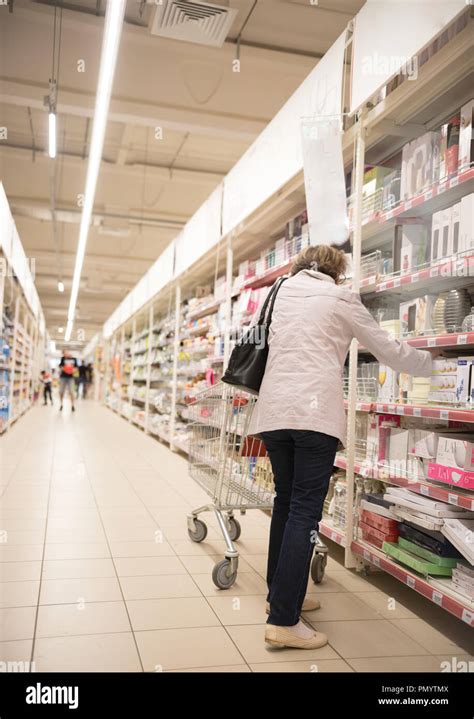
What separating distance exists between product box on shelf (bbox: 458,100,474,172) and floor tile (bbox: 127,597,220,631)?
7.66 ft

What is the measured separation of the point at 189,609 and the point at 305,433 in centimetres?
103

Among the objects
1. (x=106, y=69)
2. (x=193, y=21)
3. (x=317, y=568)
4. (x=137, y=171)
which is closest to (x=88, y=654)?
(x=317, y=568)

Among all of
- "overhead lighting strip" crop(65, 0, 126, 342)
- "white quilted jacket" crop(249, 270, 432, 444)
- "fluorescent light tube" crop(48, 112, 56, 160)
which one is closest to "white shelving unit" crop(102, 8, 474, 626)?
"white quilted jacket" crop(249, 270, 432, 444)

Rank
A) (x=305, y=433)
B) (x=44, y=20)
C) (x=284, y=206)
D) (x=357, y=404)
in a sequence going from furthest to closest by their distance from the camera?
(x=44, y=20), (x=284, y=206), (x=357, y=404), (x=305, y=433)

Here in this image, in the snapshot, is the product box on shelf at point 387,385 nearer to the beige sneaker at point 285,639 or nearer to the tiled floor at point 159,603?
the tiled floor at point 159,603

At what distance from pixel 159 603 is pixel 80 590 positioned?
1.39 ft

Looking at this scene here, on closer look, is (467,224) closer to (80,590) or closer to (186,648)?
(186,648)

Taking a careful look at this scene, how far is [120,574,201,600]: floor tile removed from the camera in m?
2.86

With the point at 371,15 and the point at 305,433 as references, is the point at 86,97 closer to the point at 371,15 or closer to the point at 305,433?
the point at 371,15

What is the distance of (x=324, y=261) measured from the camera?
2635mm

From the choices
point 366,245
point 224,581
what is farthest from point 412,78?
point 224,581

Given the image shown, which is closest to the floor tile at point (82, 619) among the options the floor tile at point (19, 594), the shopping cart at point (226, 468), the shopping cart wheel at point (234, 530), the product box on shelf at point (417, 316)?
the floor tile at point (19, 594)

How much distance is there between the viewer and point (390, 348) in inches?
96.1

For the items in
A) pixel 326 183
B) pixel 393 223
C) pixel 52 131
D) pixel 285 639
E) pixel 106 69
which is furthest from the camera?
pixel 52 131
